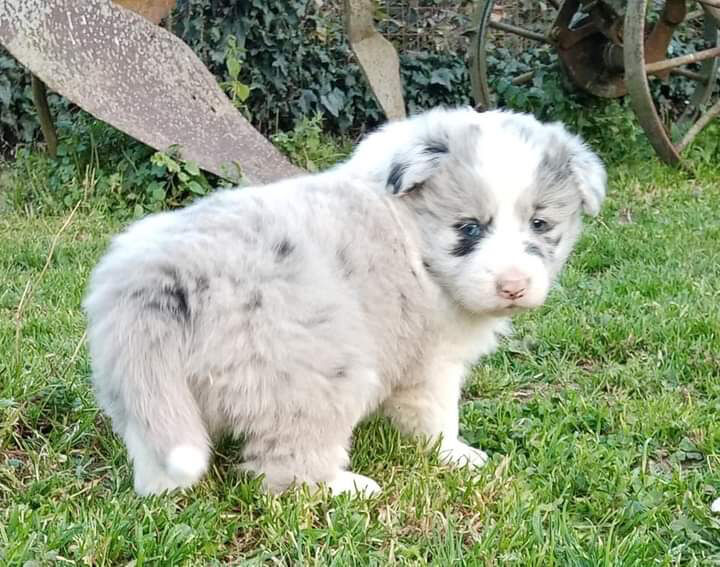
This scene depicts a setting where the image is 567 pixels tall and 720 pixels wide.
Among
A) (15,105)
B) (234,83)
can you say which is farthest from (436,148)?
(15,105)

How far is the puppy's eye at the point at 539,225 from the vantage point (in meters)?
2.45

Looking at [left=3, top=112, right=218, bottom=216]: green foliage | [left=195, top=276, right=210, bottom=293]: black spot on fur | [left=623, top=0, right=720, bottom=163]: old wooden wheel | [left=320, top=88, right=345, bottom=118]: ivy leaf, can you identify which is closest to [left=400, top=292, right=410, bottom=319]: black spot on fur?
[left=195, top=276, right=210, bottom=293]: black spot on fur

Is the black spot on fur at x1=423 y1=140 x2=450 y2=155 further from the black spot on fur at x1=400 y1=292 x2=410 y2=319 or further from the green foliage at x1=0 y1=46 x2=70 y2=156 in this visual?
the green foliage at x1=0 y1=46 x2=70 y2=156

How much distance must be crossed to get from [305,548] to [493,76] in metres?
6.80

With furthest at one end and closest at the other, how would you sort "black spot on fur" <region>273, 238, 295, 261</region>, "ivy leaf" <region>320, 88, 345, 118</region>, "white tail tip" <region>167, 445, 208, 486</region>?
"ivy leaf" <region>320, 88, 345, 118</region>
"black spot on fur" <region>273, 238, 295, 261</region>
"white tail tip" <region>167, 445, 208, 486</region>

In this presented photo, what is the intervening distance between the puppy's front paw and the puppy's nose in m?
0.49

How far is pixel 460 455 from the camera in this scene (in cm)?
258

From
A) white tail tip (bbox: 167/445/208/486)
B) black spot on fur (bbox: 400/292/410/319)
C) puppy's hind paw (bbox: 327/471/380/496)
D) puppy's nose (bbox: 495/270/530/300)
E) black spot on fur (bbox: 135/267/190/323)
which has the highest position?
puppy's nose (bbox: 495/270/530/300)

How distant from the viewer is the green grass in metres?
2.04

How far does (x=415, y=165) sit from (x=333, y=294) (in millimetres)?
425

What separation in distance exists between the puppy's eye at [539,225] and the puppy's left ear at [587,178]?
0.16 m

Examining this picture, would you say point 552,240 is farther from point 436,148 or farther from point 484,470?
point 484,470

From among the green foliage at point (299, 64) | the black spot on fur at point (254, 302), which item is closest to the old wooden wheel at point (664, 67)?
the green foliage at point (299, 64)

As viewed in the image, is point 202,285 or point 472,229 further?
point 472,229
